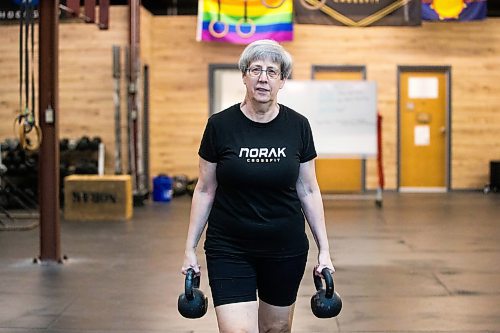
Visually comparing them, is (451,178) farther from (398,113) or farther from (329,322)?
(329,322)

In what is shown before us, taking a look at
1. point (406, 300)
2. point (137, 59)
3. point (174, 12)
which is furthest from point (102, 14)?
Result: point (406, 300)

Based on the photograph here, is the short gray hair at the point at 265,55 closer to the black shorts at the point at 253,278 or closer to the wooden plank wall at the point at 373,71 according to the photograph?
the black shorts at the point at 253,278

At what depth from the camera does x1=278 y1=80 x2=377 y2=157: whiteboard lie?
1138cm

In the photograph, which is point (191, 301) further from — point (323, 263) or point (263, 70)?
point (263, 70)

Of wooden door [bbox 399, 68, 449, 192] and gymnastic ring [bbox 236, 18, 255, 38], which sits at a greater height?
gymnastic ring [bbox 236, 18, 255, 38]

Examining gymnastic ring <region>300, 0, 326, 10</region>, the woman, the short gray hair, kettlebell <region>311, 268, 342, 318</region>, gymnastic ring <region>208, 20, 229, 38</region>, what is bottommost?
kettlebell <region>311, 268, 342, 318</region>

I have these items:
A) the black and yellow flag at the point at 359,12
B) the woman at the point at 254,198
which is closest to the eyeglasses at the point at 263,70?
the woman at the point at 254,198

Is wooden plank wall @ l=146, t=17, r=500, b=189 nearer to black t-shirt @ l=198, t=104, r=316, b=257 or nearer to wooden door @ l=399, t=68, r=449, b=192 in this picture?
wooden door @ l=399, t=68, r=449, b=192

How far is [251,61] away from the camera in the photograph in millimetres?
2781

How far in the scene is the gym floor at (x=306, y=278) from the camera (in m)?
4.72

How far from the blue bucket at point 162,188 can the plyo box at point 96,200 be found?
7.80ft

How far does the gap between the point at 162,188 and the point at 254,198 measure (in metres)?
9.40

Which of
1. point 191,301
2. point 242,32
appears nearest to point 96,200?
point 242,32

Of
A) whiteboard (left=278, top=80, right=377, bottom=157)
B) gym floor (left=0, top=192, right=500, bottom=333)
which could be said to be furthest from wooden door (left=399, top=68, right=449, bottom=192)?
gym floor (left=0, top=192, right=500, bottom=333)
